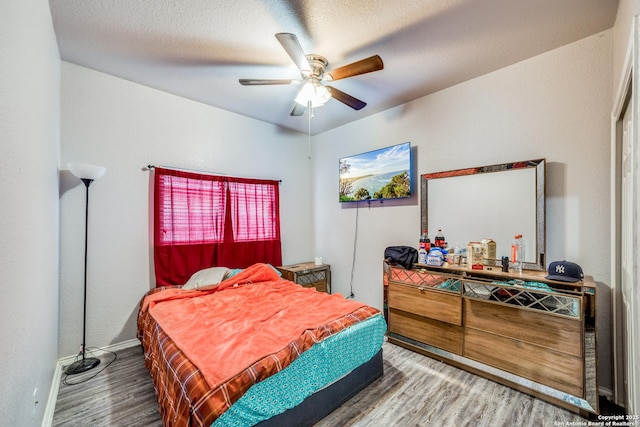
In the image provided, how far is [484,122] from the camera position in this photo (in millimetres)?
2625

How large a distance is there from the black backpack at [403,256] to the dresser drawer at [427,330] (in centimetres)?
52

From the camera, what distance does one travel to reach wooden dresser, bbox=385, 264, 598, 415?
1.78 metres

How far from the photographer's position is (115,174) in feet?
8.87

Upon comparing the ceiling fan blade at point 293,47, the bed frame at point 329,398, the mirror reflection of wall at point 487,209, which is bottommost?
the bed frame at point 329,398

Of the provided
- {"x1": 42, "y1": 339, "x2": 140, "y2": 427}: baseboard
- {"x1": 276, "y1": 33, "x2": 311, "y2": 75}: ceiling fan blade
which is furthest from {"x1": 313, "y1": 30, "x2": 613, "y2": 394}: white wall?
{"x1": 42, "y1": 339, "x2": 140, "y2": 427}: baseboard

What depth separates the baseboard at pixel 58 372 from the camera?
1.71m

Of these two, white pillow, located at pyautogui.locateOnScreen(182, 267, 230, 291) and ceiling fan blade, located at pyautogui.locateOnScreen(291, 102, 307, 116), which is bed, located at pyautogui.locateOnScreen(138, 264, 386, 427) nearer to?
white pillow, located at pyautogui.locateOnScreen(182, 267, 230, 291)

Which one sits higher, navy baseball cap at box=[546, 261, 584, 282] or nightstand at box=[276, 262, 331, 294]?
navy baseball cap at box=[546, 261, 584, 282]

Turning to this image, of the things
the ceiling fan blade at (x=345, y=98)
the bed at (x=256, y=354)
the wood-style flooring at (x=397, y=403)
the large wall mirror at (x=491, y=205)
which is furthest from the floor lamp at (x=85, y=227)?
the large wall mirror at (x=491, y=205)

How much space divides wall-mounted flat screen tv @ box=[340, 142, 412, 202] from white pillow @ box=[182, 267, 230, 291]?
1965 millimetres

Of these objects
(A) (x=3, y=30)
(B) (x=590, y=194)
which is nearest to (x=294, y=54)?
(A) (x=3, y=30)

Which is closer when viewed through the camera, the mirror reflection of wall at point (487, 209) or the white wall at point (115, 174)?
the mirror reflection of wall at point (487, 209)

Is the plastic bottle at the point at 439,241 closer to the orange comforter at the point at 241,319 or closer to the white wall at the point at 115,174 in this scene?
the orange comforter at the point at 241,319

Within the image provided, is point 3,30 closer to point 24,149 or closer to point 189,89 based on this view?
point 24,149
